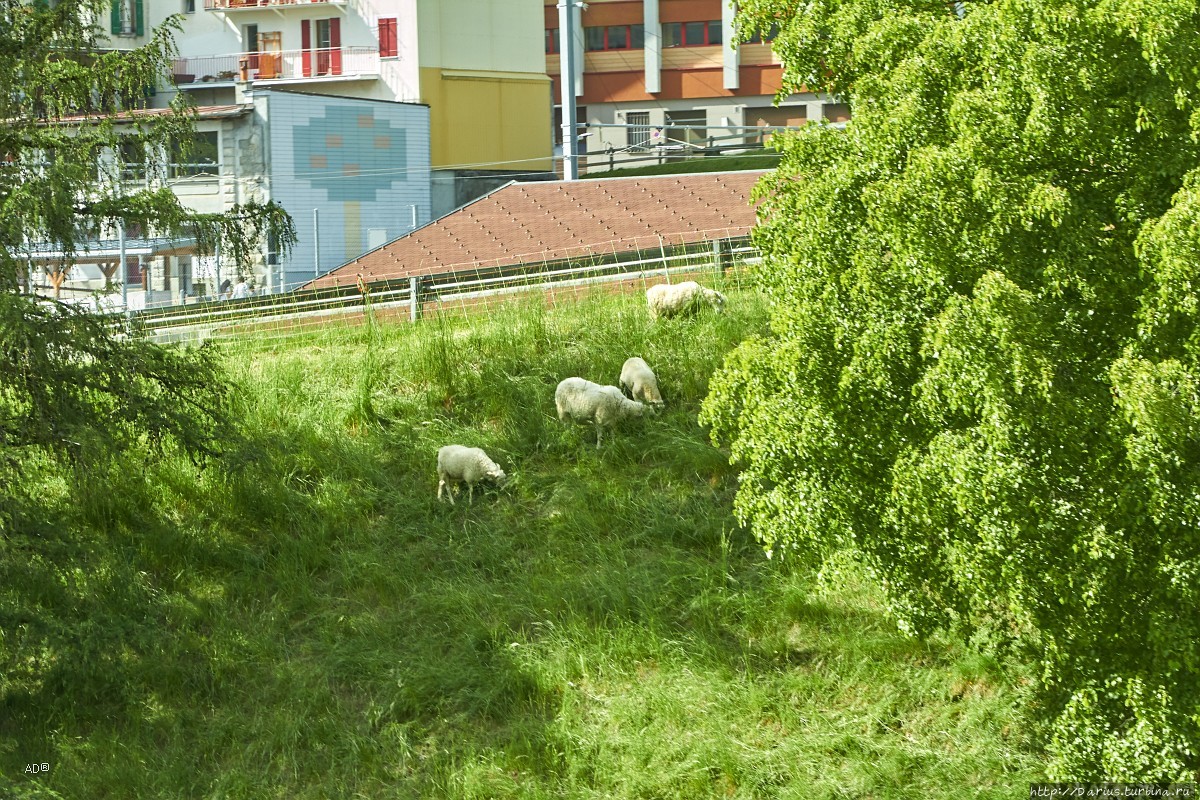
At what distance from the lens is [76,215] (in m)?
12.5

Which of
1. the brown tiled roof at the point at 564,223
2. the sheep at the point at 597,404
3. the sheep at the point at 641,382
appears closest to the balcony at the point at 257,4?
the brown tiled roof at the point at 564,223

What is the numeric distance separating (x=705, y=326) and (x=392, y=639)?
5595 millimetres

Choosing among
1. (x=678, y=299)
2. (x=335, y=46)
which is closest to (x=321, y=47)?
(x=335, y=46)

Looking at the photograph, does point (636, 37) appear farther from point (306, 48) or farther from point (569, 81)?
point (569, 81)

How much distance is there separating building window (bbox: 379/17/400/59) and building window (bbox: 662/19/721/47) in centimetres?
1378

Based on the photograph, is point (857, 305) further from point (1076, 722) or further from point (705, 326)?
point (705, 326)

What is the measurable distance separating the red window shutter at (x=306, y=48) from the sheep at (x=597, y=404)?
131ft

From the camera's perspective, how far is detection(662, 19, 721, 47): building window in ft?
185

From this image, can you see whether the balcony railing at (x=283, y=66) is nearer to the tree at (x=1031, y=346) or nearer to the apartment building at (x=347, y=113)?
the apartment building at (x=347, y=113)

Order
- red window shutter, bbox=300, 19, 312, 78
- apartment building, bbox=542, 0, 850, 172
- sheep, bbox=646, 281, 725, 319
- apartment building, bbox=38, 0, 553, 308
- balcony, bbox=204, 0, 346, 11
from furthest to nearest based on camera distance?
apartment building, bbox=542, 0, 850, 172
red window shutter, bbox=300, 19, 312, 78
balcony, bbox=204, 0, 346, 11
apartment building, bbox=38, 0, 553, 308
sheep, bbox=646, 281, 725, 319

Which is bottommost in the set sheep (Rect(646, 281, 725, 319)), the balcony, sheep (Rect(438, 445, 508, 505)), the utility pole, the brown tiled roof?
sheep (Rect(438, 445, 508, 505))

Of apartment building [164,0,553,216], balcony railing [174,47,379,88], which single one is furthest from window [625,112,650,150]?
balcony railing [174,47,379,88]

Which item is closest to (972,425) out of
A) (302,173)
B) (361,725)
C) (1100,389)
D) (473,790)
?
(1100,389)

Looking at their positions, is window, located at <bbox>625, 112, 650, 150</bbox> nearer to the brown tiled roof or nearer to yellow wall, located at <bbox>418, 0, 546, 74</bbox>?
yellow wall, located at <bbox>418, 0, 546, 74</bbox>
